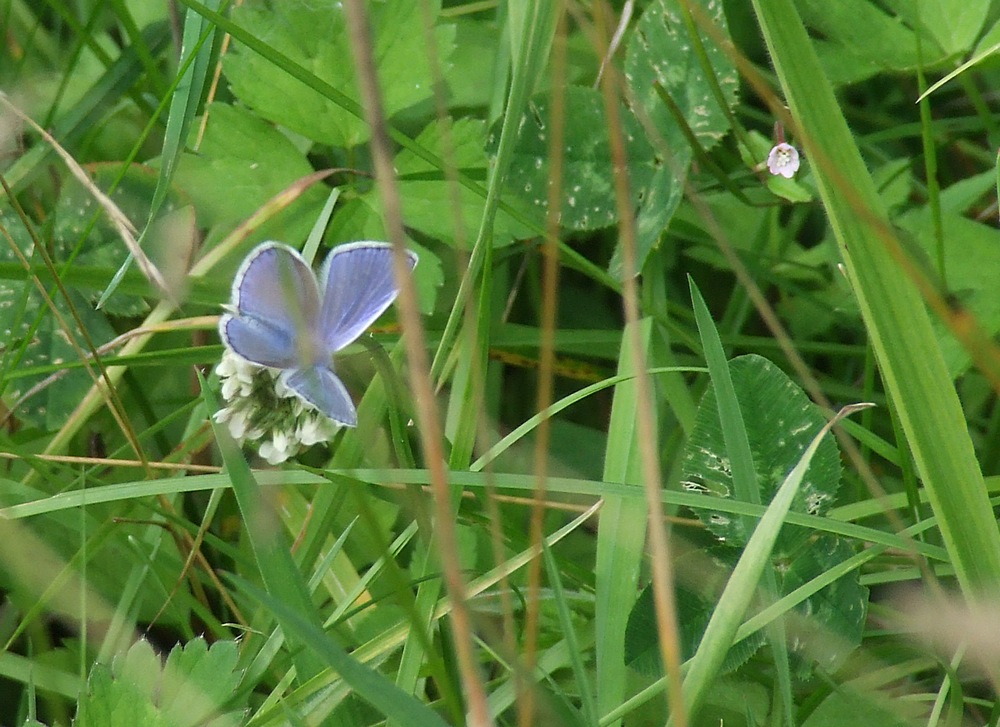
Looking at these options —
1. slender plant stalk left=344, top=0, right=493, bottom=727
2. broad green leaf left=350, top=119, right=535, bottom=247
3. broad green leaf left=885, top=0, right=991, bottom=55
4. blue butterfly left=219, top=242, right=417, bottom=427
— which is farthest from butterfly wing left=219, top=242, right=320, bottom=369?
broad green leaf left=885, top=0, right=991, bottom=55

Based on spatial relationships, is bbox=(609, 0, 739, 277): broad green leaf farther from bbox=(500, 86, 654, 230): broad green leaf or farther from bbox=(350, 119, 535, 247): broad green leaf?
bbox=(350, 119, 535, 247): broad green leaf

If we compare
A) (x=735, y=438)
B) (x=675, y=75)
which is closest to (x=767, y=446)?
(x=735, y=438)

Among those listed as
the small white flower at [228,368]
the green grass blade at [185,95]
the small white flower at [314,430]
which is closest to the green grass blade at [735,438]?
the small white flower at [314,430]

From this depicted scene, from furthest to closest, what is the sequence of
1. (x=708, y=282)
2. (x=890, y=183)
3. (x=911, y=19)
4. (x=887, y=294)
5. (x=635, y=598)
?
(x=708, y=282), (x=890, y=183), (x=911, y=19), (x=635, y=598), (x=887, y=294)

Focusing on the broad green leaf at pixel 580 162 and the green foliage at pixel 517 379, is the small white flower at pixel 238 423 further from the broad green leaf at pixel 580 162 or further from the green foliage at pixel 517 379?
the broad green leaf at pixel 580 162

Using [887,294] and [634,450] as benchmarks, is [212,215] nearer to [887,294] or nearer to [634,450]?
[634,450]

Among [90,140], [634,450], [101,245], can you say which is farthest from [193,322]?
[634,450]
